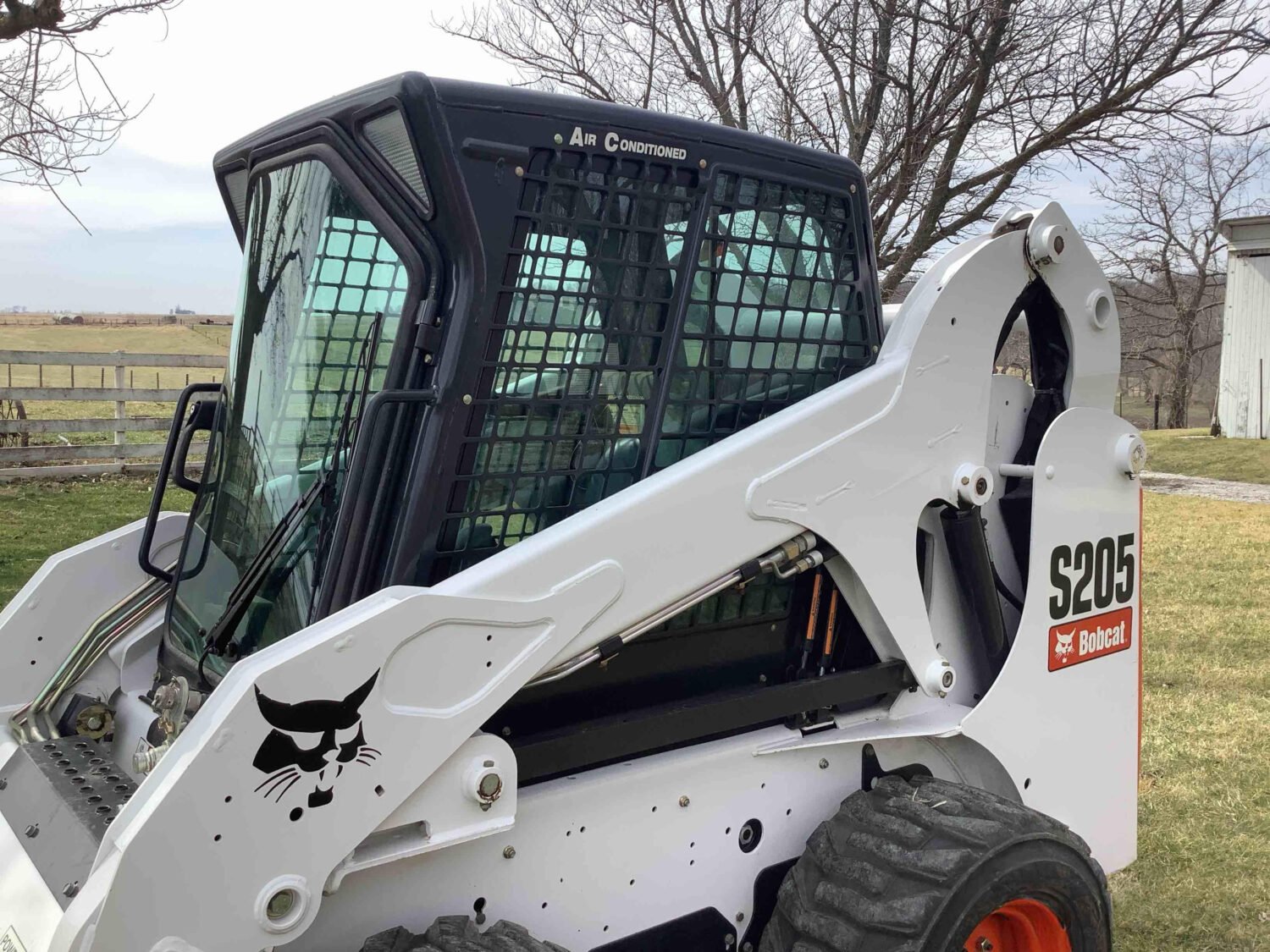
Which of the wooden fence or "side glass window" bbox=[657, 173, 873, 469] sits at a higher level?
"side glass window" bbox=[657, 173, 873, 469]

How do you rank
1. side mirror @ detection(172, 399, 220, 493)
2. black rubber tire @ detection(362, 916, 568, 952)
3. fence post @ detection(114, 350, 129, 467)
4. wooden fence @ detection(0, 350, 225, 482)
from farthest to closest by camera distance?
fence post @ detection(114, 350, 129, 467) → wooden fence @ detection(0, 350, 225, 482) → side mirror @ detection(172, 399, 220, 493) → black rubber tire @ detection(362, 916, 568, 952)

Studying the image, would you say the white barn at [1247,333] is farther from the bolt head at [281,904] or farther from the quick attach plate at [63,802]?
the bolt head at [281,904]

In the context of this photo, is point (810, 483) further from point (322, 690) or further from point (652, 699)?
point (322, 690)

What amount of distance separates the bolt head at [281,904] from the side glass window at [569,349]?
23.9 inches

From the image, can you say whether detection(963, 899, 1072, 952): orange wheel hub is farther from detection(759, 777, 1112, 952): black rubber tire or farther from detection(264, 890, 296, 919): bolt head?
detection(264, 890, 296, 919): bolt head

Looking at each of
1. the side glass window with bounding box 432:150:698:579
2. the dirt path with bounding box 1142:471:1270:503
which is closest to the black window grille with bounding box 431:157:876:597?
the side glass window with bounding box 432:150:698:579

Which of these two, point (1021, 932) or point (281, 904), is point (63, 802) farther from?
point (1021, 932)

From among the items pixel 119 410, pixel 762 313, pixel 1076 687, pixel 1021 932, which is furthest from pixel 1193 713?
pixel 119 410

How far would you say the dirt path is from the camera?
595 inches

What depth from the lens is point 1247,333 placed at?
21141mm

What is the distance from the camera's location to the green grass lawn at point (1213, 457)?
17750 mm

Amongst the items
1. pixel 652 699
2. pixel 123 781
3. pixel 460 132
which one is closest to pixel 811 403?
pixel 652 699

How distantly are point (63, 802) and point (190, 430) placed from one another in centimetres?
92

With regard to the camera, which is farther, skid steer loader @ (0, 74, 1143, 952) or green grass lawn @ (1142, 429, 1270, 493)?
green grass lawn @ (1142, 429, 1270, 493)
